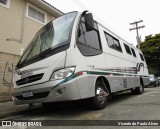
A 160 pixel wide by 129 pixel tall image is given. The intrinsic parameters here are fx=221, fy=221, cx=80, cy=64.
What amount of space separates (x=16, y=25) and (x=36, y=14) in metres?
2.17

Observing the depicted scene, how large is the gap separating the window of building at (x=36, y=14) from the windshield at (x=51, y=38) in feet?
23.6

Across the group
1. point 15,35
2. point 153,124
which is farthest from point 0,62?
point 153,124

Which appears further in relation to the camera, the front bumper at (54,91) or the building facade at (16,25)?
the building facade at (16,25)

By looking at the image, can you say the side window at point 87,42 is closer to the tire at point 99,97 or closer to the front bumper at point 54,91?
the tire at point 99,97

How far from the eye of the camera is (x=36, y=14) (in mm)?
13938

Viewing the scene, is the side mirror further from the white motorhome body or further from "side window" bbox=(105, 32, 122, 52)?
"side window" bbox=(105, 32, 122, 52)

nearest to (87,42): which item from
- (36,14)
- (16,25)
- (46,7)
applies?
(16,25)

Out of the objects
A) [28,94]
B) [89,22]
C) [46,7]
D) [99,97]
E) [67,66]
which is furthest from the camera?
[46,7]

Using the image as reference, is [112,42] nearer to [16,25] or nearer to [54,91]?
[54,91]

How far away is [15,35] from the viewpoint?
11984 mm

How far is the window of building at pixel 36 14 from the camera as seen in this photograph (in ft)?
44.0

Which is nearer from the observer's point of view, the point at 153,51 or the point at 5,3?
the point at 5,3

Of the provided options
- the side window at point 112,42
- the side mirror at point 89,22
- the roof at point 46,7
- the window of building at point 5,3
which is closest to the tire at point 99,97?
the side mirror at point 89,22

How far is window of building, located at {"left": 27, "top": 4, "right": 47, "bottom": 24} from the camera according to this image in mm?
13410
